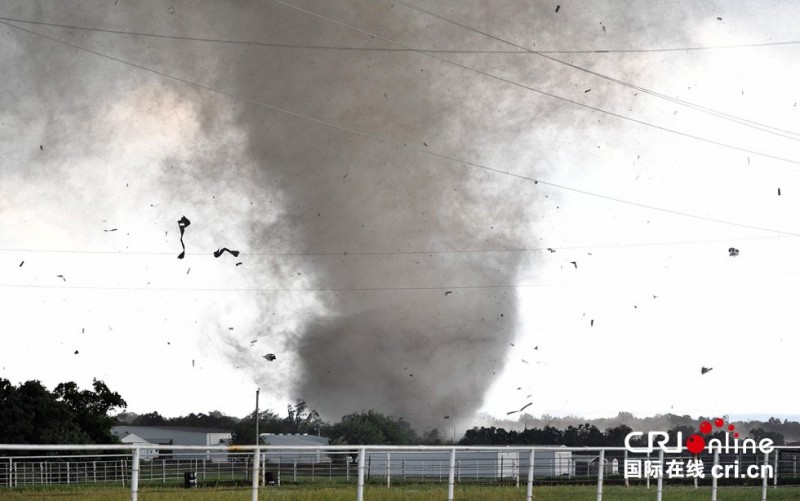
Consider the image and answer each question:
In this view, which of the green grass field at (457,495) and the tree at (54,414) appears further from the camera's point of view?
the tree at (54,414)

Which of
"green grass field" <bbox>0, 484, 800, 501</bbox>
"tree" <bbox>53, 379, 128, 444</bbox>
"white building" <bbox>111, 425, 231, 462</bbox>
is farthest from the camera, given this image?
"white building" <bbox>111, 425, 231, 462</bbox>

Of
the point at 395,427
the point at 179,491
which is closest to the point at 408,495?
the point at 179,491

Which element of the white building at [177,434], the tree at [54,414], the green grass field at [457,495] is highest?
the green grass field at [457,495]

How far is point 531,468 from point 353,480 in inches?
1161

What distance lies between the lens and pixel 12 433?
191 feet

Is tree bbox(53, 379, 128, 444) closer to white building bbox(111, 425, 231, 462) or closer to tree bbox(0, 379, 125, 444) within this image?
tree bbox(0, 379, 125, 444)

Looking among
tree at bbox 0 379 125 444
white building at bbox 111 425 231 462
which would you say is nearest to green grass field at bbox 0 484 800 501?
tree at bbox 0 379 125 444

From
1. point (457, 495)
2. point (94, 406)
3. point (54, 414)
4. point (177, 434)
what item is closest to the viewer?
point (457, 495)

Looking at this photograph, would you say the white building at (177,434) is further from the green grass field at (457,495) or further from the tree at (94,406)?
the green grass field at (457,495)

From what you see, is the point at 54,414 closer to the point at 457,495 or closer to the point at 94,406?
the point at 94,406

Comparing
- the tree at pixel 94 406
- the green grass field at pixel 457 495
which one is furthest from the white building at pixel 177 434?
the green grass field at pixel 457 495

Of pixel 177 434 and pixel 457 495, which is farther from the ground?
pixel 457 495

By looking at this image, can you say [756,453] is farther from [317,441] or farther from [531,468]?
[317,441]

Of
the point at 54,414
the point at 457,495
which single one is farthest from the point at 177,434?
the point at 457,495
